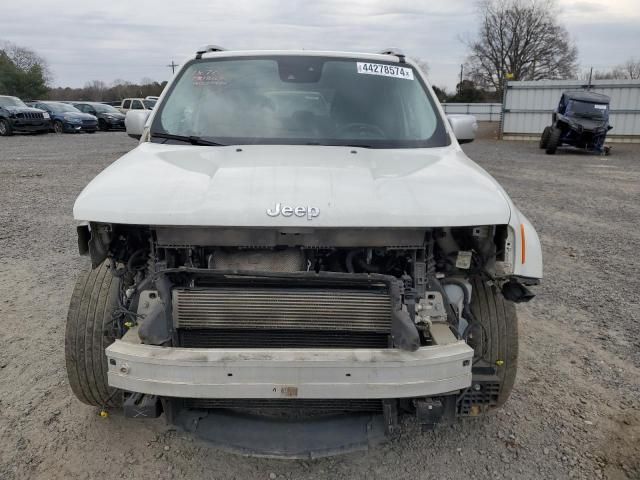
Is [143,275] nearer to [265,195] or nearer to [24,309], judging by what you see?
[265,195]

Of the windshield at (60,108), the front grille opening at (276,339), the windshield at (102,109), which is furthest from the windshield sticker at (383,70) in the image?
the windshield at (102,109)

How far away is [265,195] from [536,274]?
1203 millimetres

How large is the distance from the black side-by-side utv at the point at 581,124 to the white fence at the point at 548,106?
4.41 metres

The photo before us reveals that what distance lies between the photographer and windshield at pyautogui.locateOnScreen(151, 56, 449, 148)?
11.0 ft

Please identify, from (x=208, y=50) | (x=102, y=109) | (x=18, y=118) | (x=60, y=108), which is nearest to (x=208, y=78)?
(x=208, y=50)

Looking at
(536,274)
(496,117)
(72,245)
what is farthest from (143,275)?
(496,117)

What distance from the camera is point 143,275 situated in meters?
2.66

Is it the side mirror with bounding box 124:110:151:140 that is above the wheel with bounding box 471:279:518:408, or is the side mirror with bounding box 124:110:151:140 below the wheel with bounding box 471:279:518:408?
above

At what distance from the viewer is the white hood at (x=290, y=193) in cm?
220

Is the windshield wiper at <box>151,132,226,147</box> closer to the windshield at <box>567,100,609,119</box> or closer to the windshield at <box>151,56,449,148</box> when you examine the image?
the windshield at <box>151,56,449,148</box>

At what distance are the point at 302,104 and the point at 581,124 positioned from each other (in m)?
15.4

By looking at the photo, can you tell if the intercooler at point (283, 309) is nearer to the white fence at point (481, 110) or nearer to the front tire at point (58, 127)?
the front tire at point (58, 127)

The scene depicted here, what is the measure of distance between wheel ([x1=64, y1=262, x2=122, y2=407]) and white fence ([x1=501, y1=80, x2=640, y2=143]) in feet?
72.5

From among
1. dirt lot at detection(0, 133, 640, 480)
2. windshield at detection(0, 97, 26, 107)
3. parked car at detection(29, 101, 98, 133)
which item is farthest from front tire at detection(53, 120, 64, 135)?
dirt lot at detection(0, 133, 640, 480)
